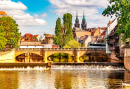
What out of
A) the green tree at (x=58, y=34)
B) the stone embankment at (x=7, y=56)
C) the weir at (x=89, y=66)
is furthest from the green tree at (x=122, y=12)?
the green tree at (x=58, y=34)

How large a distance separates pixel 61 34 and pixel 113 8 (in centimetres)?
6845

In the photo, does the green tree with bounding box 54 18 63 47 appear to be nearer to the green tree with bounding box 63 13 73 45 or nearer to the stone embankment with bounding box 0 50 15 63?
the green tree with bounding box 63 13 73 45

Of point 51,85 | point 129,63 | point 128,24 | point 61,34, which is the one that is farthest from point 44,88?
point 61,34

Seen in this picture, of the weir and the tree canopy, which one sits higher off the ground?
the tree canopy

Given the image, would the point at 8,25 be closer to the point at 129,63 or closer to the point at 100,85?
the point at 129,63

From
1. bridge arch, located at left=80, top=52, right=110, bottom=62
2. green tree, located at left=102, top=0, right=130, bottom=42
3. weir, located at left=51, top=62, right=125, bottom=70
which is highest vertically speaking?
green tree, located at left=102, top=0, right=130, bottom=42

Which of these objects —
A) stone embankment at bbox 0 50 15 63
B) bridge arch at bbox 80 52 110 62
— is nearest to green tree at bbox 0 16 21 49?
stone embankment at bbox 0 50 15 63

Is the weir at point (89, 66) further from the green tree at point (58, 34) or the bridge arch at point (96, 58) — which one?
the green tree at point (58, 34)

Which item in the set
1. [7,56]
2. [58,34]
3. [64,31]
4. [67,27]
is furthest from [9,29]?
[67,27]

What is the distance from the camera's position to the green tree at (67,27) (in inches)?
4293

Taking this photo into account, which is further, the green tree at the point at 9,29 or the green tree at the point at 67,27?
the green tree at the point at 67,27

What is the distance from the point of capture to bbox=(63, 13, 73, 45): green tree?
109 m

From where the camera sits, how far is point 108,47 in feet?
270

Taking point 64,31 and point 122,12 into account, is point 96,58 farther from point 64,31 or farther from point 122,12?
point 122,12
